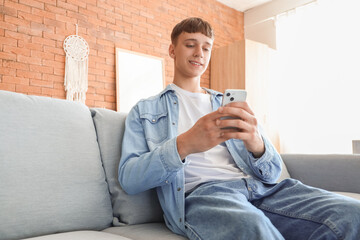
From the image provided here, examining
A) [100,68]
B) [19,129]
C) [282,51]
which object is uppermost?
[282,51]

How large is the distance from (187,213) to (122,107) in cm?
295

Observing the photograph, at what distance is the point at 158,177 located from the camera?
3.08 feet

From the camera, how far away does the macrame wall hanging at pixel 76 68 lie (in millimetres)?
3404

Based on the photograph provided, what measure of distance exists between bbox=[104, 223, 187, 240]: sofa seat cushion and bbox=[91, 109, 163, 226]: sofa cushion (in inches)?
1.5

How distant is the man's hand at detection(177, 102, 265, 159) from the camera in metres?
0.87

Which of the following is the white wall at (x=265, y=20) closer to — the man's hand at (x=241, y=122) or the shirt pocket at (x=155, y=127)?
the shirt pocket at (x=155, y=127)

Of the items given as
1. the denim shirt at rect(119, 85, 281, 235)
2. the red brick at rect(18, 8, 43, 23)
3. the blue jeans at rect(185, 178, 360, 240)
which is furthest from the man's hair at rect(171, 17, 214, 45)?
the red brick at rect(18, 8, 43, 23)

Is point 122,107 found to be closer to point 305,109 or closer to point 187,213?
point 305,109

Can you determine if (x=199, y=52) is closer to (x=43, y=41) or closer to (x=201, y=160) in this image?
(x=201, y=160)

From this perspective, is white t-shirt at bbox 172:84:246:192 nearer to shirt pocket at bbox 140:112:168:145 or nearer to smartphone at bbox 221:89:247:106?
shirt pocket at bbox 140:112:168:145

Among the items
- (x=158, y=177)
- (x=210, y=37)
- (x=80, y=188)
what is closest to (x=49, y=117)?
(x=80, y=188)

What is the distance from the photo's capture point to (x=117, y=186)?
110 centimetres

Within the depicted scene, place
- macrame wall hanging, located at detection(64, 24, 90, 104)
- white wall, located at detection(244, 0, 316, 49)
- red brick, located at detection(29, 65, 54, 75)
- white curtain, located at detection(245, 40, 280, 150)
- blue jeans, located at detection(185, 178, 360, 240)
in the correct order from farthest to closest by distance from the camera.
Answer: white wall, located at detection(244, 0, 316, 49) → white curtain, located at detection(245, 40, 280, 150) → macrame wall hanging, located at detection(64, 24, 90, 104) → red brick, located at detection(29, 65, 54, 75) → blue jeans, located at detection(185, 178, 360, 240)

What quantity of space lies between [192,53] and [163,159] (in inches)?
21.9
